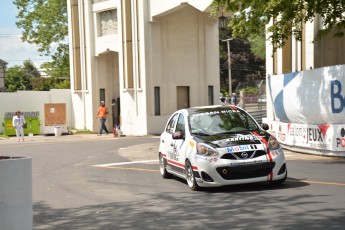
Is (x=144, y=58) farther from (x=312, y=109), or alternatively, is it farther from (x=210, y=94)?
(x=312, y=109)

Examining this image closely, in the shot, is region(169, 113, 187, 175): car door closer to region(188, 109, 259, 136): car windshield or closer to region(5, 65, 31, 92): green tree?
region(188, 109, 259, 136): car windshield

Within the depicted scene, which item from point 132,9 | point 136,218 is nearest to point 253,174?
point 136,218

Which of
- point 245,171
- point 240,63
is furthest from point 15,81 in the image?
point 245,171

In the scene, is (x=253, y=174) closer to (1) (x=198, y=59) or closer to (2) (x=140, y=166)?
(2) (x=140, y=166)

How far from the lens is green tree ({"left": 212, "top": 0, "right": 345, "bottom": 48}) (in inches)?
642

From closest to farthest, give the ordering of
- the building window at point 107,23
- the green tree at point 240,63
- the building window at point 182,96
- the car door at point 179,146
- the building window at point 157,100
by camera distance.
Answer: the car door at point 179,146, the building window at point 157,100, the building window at point 182,96, the building window at point 107,23, the green tree at point 240,63

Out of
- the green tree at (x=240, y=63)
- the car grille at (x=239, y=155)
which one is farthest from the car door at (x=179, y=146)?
the green tree at (x=240, y=63)

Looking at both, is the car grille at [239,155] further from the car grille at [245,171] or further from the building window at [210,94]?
the building window at [210,94]

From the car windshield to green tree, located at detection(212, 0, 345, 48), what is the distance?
5.43m

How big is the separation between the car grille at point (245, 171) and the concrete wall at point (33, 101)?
27763mm

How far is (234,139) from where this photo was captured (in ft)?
34.3

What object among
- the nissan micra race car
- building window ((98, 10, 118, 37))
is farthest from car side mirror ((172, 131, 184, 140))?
building window ((98, 10, 118, 37))

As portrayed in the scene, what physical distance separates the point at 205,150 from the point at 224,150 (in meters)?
0.40

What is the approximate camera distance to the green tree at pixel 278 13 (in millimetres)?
16297
